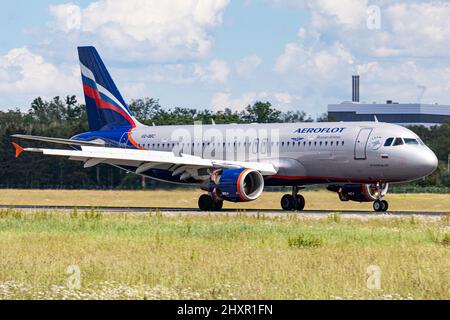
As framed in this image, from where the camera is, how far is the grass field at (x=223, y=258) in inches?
655

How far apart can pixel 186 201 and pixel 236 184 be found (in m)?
11.5

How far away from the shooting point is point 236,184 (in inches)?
1624

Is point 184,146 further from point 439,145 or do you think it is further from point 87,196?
point 439,145

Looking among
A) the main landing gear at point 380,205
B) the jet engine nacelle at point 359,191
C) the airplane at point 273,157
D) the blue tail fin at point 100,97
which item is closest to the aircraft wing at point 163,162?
the airplane at point 273,157

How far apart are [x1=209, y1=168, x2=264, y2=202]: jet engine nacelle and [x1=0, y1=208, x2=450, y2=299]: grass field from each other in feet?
26.8

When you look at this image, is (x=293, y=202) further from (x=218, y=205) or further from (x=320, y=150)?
(x=218, y=205)

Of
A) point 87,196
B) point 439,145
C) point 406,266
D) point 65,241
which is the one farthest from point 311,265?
point 439,145

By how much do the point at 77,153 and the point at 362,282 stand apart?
25.8 m

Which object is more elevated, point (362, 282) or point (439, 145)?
point (439, 145)

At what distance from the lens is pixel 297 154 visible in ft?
143

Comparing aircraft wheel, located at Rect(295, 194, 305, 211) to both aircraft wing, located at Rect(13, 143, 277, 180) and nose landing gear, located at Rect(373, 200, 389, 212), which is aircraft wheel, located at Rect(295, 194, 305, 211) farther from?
nose landing gear, located at Rect(373, 200, 389, 212)

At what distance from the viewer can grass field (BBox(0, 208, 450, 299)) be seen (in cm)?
1662

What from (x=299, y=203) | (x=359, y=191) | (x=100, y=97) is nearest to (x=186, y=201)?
(x=100, y=97)
